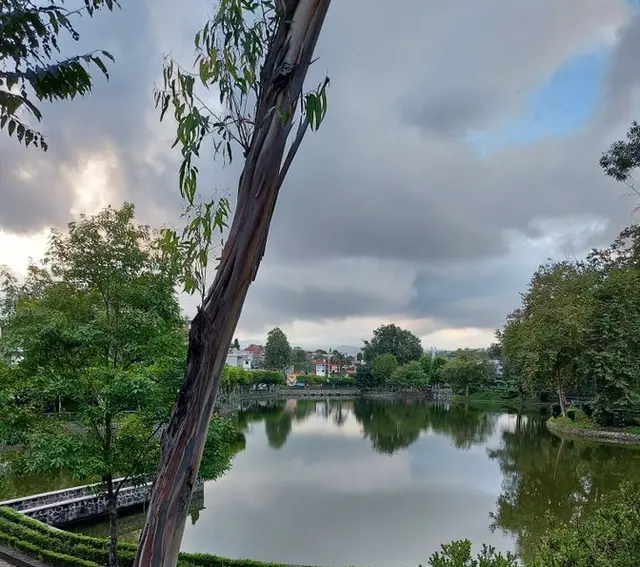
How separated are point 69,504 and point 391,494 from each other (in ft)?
22.1

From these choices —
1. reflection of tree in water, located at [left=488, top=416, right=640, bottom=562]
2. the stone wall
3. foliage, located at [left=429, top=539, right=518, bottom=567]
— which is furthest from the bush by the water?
the stone wall

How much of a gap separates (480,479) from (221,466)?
9700 millimetres

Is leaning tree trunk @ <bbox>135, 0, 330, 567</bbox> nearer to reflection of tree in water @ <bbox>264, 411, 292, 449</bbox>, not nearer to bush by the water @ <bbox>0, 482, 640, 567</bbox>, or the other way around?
bush by the water @ <bbox>0, 482, 640, 567</bbox>

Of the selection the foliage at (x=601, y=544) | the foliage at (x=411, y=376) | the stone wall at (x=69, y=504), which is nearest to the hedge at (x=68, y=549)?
the stone wall at (x=69, y=504)

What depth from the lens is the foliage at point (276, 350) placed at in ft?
188

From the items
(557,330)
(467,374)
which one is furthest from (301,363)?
(557,330)

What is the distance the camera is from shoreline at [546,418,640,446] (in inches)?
710

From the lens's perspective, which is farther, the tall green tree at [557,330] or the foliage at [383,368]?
the foliage at [383,368]

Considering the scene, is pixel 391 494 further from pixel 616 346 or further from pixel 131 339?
pixel 616 346

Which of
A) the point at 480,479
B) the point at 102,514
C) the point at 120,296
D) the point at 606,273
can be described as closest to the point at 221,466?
the point at 120,296

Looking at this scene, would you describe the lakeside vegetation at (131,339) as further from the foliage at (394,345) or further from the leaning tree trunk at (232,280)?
the foliage at (394,345)

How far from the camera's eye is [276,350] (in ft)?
188

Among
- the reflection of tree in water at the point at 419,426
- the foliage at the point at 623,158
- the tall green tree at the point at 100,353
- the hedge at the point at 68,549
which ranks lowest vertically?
the hedge at the point at 68,549

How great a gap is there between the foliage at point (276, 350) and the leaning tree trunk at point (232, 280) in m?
56.4
